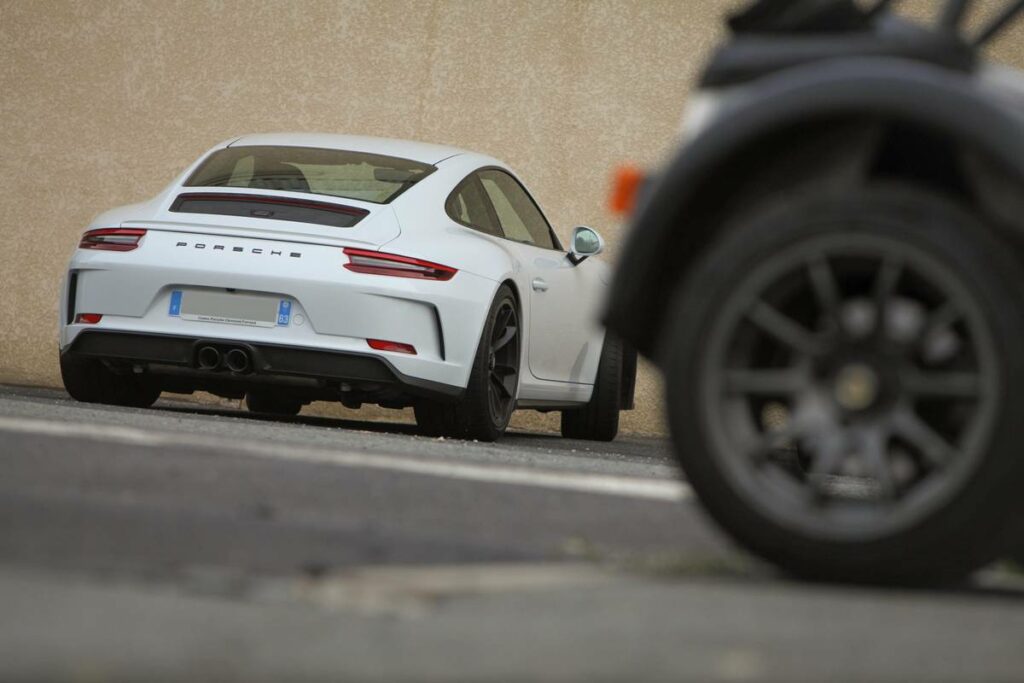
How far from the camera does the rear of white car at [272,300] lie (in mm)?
7070

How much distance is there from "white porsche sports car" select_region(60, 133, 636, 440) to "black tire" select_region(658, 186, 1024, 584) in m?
3.61

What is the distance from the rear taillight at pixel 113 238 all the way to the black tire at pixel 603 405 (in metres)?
2.73

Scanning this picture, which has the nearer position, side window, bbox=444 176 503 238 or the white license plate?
the white license plate

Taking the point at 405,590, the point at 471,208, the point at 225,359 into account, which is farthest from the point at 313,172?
the point at 405,590

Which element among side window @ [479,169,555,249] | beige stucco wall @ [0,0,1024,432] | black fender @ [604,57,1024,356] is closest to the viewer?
black fender @ [604,57,1024,356]

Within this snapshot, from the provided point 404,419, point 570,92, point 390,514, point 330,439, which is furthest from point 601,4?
point 390,514

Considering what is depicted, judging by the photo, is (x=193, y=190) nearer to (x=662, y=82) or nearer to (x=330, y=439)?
(x=330, y=439)

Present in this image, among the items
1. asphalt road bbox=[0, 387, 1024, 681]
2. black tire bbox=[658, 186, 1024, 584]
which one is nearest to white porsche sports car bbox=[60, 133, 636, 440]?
asphalt road bbox=[0, 387, 1024, 681]

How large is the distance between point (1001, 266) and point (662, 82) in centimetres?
1003

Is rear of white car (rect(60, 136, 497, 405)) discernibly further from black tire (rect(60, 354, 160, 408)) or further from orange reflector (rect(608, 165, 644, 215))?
orange reflector (rect(608, 165, 644, 215))

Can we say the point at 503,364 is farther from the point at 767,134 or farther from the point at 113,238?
the point at 767,134

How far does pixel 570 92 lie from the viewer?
13141 mm

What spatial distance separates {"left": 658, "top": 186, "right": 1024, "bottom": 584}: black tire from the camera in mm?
3137

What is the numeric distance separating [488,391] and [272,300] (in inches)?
43.7
